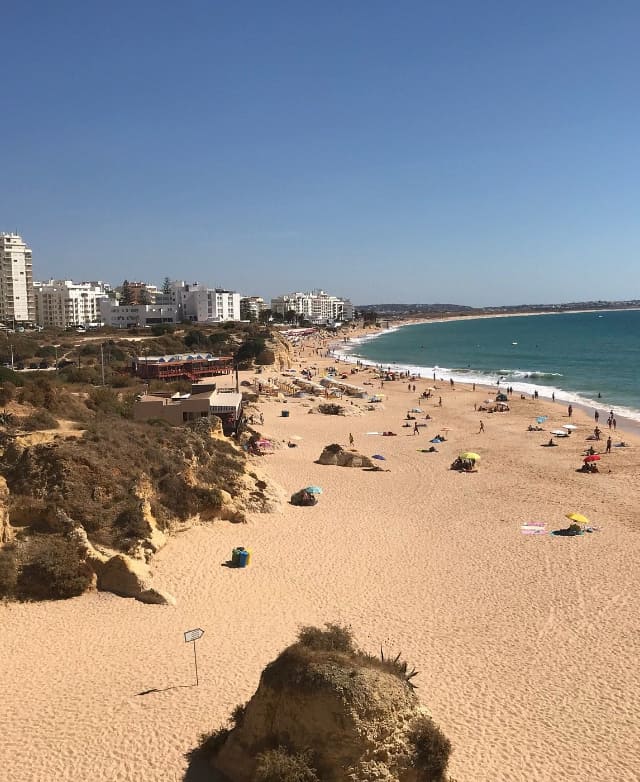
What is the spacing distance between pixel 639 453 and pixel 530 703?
2156 cm

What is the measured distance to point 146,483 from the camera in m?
14.7

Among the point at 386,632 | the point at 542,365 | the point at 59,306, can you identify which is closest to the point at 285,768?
the point at 386,632

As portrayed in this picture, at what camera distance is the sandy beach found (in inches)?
336

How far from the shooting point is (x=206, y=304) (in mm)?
91938

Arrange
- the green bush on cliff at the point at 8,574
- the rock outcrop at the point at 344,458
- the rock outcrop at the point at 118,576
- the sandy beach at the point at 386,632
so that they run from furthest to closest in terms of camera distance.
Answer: the rock outcrop at the point at 344,458, the rock outcrop at the point at 118,576, the green bush on cliff at the point at 8,574, the sandy beach at the point at 386,632

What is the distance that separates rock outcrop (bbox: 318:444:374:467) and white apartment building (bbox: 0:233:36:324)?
69045 millimetres

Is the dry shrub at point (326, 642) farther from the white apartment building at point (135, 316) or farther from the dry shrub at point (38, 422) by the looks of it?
the white apartment building at point (135, 316)

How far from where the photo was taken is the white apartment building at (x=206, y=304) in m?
91.6

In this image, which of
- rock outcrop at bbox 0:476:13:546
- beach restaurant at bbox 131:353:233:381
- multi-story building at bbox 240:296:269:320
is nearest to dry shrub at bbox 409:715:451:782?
rock outcrop at bbox 0:476:13:546

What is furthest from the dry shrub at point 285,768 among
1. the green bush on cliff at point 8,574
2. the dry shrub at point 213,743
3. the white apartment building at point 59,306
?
the white apartment building at point 59,306

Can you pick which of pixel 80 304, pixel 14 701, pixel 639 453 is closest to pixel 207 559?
pixel 14 701

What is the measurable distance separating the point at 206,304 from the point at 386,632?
276ft

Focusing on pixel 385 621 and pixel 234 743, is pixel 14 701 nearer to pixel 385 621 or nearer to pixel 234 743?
pixel 234 743

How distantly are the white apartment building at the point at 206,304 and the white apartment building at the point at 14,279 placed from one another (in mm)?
21337
